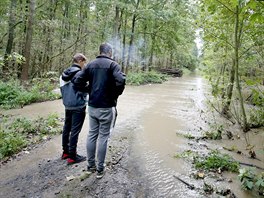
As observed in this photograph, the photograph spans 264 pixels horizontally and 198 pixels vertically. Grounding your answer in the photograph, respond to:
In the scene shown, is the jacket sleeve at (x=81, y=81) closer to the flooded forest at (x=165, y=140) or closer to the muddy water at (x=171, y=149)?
the flooded forest at (x=165, y=140)

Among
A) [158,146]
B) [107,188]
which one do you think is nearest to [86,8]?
[158,146]

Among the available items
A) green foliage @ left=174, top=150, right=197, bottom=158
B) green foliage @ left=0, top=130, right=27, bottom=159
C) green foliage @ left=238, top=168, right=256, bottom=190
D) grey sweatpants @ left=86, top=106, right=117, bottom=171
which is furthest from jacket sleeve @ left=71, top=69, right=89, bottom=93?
green foliage @ left=238, top=168, right=256, bottom=190

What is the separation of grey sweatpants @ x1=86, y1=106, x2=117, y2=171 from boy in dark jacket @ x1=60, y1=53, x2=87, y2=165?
0.46 meters

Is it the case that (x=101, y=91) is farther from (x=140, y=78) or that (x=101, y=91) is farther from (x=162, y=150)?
(x=140, y=78)

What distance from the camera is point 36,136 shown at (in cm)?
552

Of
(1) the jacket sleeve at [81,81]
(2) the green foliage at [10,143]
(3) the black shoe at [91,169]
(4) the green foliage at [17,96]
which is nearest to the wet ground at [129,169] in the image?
(3) the black shoe at [91,169]

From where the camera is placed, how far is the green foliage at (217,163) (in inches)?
164

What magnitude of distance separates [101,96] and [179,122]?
458cm

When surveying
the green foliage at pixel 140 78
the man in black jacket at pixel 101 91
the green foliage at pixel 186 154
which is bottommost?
the green foliage at pixel 186 154

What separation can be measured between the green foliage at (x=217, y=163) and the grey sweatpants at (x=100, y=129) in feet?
5.84

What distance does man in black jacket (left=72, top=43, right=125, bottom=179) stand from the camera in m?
3.49

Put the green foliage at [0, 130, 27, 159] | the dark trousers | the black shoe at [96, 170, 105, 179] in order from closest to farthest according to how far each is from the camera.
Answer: the black shoe at [96, 170, 105, 179] < the dark trousers < the green foliage at [0, 130, 27, 159]

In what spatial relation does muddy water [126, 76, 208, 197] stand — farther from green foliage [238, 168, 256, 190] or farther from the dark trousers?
the dark trousers

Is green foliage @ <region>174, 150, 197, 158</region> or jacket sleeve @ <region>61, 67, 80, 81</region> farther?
green foliage @ <region>174, 150, 197, 158</region>
